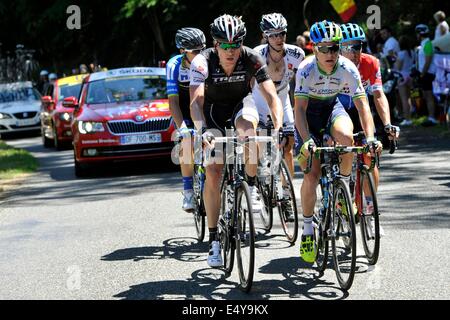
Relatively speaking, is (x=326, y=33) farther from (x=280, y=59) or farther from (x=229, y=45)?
(x=280, y=59)

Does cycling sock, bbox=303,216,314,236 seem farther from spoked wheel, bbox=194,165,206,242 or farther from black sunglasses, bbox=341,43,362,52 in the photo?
spoked wheel, bbox=194,165,206,242

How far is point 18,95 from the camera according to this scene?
29.1 metres

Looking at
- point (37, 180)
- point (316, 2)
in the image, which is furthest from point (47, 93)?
point (37, 180)

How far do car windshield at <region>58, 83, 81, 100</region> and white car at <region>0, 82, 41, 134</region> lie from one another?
437cm

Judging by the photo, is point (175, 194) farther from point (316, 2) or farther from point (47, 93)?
point (316, 2)

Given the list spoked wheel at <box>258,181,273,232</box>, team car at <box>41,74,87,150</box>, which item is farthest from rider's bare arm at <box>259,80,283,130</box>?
team car at <box>41,74,87,150</box>

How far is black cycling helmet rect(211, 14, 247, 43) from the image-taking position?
8.05 meters

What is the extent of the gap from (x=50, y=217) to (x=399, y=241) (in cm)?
465

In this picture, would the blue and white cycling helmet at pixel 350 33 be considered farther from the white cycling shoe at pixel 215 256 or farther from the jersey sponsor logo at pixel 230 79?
the white cycling shoe at pixel 215 256

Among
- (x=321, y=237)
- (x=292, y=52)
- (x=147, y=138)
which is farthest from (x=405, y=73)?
(x=321, y=237)

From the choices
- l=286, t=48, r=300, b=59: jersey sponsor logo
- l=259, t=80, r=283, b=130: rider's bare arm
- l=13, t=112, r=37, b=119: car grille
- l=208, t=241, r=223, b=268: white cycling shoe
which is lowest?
l=208, t=241, r=223, b=268: white cycling shoe

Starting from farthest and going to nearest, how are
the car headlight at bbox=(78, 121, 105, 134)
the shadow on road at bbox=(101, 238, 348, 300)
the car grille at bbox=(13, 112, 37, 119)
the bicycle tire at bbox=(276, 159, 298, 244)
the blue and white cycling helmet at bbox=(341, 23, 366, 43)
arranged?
1. the car grille at bbox=(13, 112, 37, 119)
2. the car headlight at bbox=(78, 121, 105, 134)
3. the bicycle tire at bbox=(276, 159, 298, 244)
4. the blue and white cycling helmet at bbox=(341, 23, 366, 43)
5. the shadow on road at bbox=(101, 238, 348, 300)

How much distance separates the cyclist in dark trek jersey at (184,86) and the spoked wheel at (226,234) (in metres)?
1.56

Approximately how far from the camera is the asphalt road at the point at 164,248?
7.59 meters
